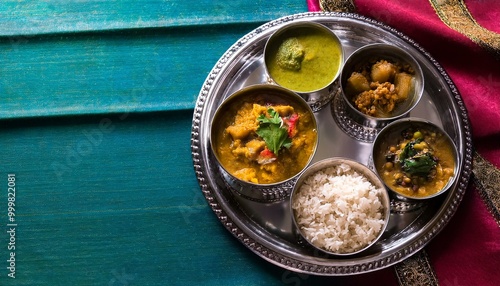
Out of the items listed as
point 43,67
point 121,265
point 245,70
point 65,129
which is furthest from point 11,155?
point 245,70

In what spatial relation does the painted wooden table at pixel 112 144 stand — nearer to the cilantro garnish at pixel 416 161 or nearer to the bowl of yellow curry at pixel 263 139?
the bowl of yellow curry at pixel 263 139

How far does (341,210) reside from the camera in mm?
2355

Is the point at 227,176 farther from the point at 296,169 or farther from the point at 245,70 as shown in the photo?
the point at 245,70

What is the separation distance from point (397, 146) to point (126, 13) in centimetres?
165

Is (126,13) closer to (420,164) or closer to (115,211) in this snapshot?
(115,211)

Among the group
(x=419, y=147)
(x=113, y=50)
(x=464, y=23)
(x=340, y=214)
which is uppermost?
(x=464, y=23)

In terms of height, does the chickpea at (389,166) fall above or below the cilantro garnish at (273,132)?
below

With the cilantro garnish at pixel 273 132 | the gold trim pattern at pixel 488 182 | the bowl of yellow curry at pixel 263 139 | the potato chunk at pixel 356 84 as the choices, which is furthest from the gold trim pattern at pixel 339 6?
the gold trim pattern at pixel 488 182

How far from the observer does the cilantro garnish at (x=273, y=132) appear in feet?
7.62

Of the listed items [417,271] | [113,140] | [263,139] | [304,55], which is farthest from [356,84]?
[113,140]

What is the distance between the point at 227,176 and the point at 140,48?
0.93m

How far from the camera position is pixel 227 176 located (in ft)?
8.00

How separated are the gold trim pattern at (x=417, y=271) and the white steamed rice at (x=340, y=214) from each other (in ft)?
0.81

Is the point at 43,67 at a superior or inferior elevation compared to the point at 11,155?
superior
